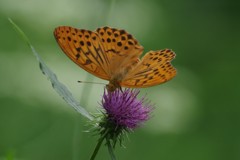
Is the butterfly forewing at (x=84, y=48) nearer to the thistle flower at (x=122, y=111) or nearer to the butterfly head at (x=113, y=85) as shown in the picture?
the butterfly head at (x=113, y=85)

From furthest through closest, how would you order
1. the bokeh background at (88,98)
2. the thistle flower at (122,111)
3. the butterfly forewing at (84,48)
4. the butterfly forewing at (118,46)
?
the bokeh background at (88,98) < the thistle flower at (122,111) < the butterfly forewing at (118,46) < the butterfly forewing at (84,48)

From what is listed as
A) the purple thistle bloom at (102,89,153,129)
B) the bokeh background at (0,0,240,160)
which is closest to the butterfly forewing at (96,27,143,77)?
the purple thistle bloom at (102,89,153,129)

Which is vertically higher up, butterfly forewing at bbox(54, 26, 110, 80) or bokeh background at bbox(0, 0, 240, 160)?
butterfly forewing at bbox(54, 26, 110, 80)

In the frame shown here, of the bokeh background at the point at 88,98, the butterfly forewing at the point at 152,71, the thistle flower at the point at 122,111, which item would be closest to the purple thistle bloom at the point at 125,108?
the thistle flower at the point at 122,111

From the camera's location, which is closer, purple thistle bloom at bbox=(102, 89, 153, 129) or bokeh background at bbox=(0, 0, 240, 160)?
purple thistle bloom at bbox=(102, 89, 153, 129)

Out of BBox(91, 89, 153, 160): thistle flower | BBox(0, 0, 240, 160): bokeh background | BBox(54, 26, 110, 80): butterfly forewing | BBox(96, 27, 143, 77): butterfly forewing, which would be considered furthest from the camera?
BBox(0, 0, 240, 160): bokeh background

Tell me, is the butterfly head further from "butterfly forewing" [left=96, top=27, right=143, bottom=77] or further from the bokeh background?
the bokeh background

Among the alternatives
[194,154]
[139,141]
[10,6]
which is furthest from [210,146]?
[10,6]
